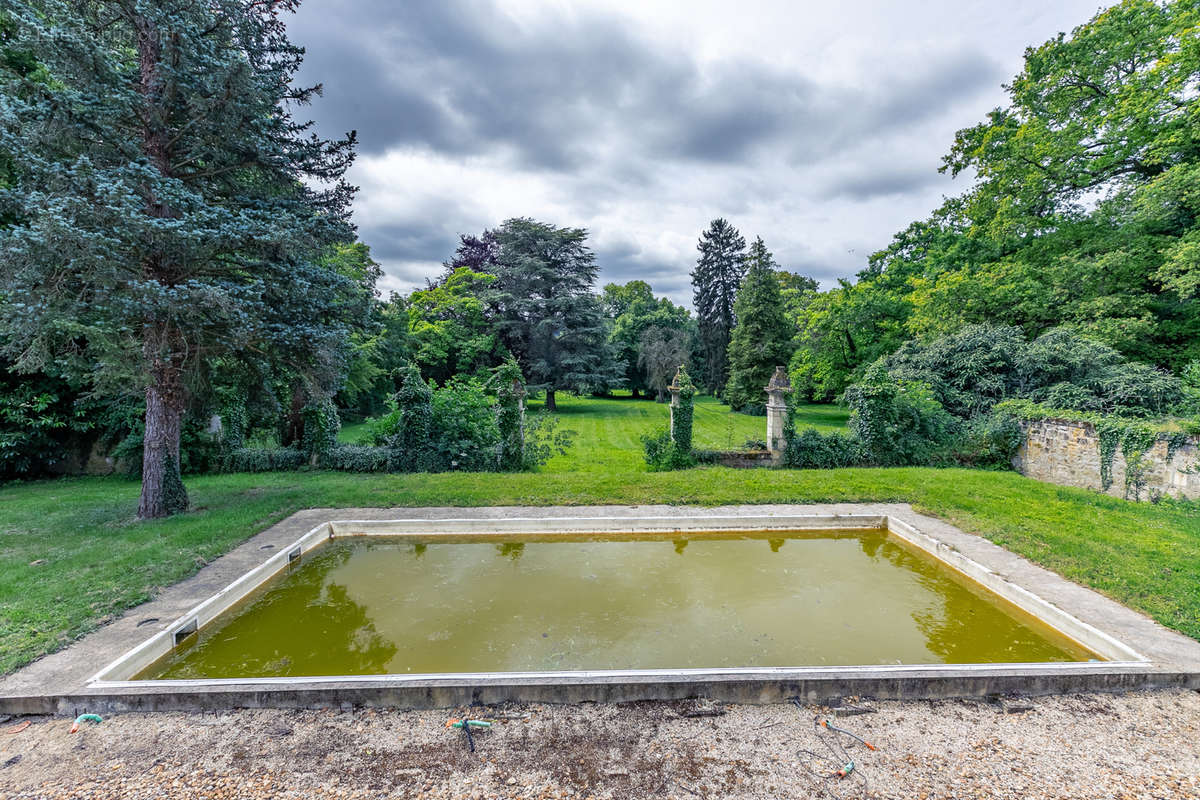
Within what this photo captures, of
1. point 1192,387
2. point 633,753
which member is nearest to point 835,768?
point 633,753

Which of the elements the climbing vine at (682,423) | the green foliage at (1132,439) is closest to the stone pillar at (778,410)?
the climbing vine at (682,423)

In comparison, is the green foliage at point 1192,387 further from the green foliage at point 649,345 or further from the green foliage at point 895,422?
the green foliage at point 649,345

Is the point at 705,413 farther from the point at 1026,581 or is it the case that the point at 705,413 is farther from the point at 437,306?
the point at 1026,581

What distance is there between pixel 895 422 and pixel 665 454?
533 centimetres

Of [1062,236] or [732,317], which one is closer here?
[1062,236]

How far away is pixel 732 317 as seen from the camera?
36031mm

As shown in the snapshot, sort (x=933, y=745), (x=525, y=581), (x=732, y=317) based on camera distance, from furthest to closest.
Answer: (x=732, y=317)
(x=525, y=581)
(x=933, y=745)

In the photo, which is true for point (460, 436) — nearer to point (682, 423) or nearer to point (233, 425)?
point (682, 423)

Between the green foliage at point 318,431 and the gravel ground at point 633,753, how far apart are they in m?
8.07

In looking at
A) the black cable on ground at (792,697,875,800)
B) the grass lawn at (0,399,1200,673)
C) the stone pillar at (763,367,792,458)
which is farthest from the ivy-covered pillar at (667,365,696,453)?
the black cable on ground at (792,697,875,800)

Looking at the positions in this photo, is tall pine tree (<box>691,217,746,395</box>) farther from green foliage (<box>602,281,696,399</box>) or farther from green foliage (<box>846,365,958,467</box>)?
green foliage (<box>846,365,958,467</box>)

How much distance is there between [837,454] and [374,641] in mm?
9930

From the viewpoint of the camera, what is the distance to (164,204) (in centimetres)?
628

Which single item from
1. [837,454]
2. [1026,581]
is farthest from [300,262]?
[837,454]
